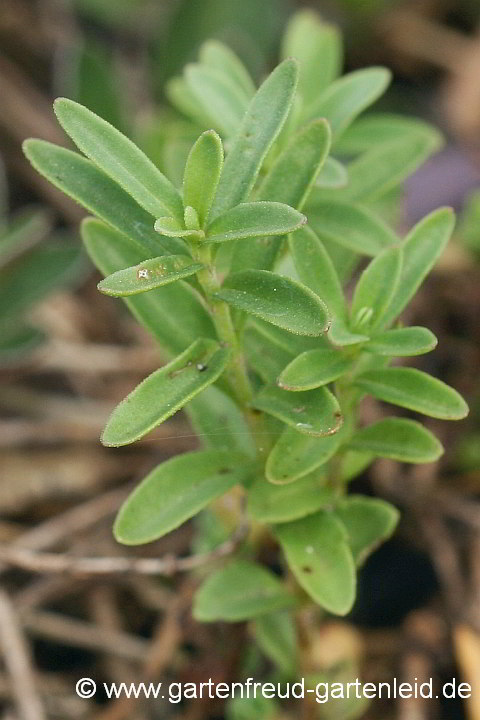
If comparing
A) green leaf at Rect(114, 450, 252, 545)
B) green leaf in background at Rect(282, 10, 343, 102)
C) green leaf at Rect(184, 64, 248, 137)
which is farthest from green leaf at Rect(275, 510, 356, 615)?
green leaf in background at Rect(282, 10, 343, 102)

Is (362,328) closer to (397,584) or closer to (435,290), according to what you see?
(397,584)

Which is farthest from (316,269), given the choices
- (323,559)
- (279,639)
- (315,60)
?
(279,639)

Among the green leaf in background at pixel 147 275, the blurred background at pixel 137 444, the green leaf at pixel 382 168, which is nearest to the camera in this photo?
the green leaf in background at pixel 147 275

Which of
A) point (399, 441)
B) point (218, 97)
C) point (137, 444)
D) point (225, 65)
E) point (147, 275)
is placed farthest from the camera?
point (137, 444)

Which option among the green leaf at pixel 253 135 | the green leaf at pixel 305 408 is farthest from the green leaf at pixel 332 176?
the green leaf at pixel 305 408

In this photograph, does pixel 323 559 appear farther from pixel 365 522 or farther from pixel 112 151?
pixel 112 151

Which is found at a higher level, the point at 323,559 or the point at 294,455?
the point at 294,455

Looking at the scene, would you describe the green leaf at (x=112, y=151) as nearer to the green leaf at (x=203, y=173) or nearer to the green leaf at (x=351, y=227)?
the green leaf at (x=203, y=173)
